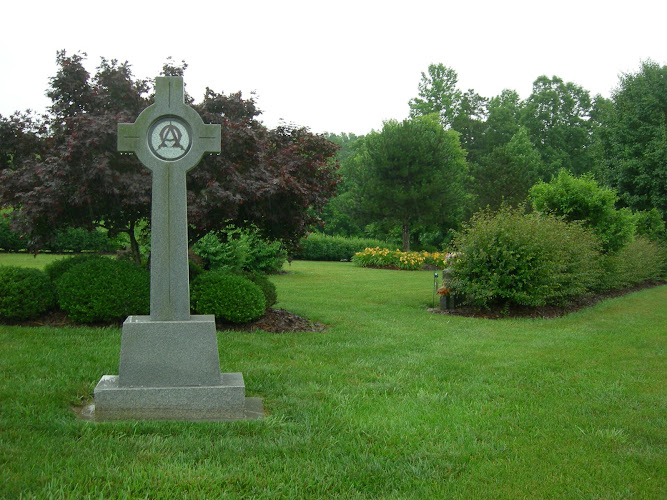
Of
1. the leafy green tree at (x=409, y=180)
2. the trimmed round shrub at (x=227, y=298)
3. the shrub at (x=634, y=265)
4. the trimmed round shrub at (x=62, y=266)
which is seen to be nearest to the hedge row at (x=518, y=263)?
the shrub at (x=634, y=265)

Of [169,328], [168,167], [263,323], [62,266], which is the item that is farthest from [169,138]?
[62,266]

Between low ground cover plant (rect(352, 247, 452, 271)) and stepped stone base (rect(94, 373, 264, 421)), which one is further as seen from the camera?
low ground cover plant (rect(352, 247, 452, 271))

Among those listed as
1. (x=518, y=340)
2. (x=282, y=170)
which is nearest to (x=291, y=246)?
(x=282, y=170)

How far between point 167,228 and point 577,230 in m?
11.5

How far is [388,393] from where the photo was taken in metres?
5.61

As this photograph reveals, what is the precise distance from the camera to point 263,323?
939 cm

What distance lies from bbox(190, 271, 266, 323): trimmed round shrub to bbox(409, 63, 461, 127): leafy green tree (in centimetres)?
4906

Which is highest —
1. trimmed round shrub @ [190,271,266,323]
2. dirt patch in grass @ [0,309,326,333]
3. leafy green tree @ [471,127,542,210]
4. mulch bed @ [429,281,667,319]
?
leafy green tree @ [471,127,542,210]

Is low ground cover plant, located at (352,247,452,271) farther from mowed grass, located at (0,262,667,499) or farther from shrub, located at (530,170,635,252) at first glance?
mowed grass, located at (0,262,667,499)

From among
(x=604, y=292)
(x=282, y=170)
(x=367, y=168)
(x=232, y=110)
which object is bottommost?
(x=604, y=292)

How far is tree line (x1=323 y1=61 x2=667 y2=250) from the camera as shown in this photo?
28688 millimetres

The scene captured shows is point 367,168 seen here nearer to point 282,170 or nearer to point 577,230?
point 577,230

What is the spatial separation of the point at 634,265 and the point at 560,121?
3597 cm

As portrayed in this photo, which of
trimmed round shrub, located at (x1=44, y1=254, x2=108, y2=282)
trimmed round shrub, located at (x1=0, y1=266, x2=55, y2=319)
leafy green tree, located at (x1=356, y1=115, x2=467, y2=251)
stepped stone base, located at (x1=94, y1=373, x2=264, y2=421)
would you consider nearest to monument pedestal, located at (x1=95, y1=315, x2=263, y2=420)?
stepped stone base, located at (x1=94, y1=373, x2=264, y2=421)
